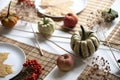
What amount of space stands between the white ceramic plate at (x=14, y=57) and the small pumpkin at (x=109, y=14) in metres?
0.43

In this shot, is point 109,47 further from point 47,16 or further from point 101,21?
point 47,16

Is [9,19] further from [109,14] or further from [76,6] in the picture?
[109,14]

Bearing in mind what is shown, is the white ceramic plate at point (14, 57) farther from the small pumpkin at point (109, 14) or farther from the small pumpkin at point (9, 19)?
the small pumpkin at point (109, 14)

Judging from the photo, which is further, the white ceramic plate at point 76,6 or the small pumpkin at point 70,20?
the white ceramic plate at point 76,6

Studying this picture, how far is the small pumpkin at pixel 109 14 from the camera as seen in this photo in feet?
4.13

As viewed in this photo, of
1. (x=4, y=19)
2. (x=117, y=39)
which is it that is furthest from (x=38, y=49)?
(x=117, y=39)

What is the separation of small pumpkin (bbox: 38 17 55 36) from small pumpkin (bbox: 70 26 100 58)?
18 cm

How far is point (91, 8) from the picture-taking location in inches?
55.3

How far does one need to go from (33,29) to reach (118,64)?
1.54 ft

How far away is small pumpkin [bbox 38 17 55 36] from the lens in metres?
1.23

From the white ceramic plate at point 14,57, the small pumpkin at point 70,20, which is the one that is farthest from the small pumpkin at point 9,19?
the small pumpkin at point 70,20

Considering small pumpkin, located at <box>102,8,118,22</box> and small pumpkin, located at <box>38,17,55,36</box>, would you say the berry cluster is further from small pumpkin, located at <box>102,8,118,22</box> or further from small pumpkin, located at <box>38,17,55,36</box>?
small pumpkin, located at <box>102,8,118,22</box>

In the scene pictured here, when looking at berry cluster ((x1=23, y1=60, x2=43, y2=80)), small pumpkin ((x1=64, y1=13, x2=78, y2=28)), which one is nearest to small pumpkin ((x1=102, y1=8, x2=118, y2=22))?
small pumpkin ((x1=64, y1=13, x2=78, y2=28))

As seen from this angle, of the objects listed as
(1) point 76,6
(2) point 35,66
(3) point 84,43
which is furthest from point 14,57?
(1) point 76,6
